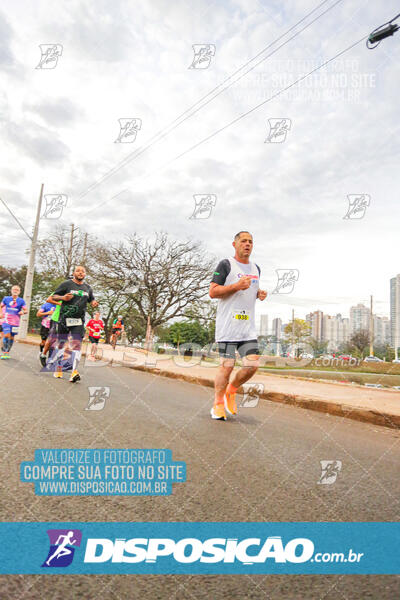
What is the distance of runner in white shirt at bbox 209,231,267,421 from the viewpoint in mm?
4680

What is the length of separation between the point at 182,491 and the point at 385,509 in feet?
3.37

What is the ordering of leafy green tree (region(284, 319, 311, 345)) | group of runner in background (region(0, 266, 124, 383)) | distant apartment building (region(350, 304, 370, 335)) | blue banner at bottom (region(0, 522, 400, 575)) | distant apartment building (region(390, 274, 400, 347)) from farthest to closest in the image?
distant apartment building (region(350, 304, 370, 335)) < distant apartment building (region(390, 274, 400, 347)) < leafy green tree (region(284, 319, 311, 345)) < group of runner in background (region(0, 266, 124, 383)) < blue banner at bottom (region(0, 522, 400, 575))

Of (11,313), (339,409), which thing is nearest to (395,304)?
(11,313)

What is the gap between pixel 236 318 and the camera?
4785 mm

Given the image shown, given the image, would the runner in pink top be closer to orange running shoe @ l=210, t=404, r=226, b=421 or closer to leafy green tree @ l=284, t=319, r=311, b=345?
orange running shoe @ l=210, t=404, r=226, b=421

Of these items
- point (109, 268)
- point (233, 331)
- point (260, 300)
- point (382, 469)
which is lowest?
point (382, 469)

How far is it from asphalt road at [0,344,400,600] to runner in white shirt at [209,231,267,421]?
1.53 feet

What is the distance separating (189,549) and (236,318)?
326 cm

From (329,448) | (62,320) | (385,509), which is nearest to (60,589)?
(385,509)

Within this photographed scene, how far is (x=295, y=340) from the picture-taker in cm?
5766

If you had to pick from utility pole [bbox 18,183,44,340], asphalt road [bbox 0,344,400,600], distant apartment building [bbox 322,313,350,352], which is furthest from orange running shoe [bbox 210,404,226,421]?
distant apartment building [bbox 322,313,350,352]

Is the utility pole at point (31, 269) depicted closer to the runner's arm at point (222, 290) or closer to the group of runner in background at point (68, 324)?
the group of runner in background at point (68, 324)

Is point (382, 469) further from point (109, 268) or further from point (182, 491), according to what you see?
point (109, 268)

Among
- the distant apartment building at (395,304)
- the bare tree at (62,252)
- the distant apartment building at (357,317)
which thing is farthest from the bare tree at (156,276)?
the distant apartment building at (357,317)
